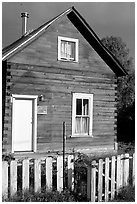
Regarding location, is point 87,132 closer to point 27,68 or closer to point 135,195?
point 27,68

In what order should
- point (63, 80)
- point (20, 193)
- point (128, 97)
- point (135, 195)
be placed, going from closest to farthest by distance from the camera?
point (20, 193), point (135, 195), point (63, 80), point (128, 97)

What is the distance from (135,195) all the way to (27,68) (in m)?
7.68

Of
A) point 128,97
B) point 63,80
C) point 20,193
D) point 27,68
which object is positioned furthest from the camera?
point 128,97

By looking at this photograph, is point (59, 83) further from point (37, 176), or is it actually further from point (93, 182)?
point (37, 176)

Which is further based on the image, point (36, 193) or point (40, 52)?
point (40, 52)

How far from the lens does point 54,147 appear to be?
44.3 ft

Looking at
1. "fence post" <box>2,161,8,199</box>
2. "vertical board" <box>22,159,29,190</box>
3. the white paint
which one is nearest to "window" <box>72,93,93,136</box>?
the white paint

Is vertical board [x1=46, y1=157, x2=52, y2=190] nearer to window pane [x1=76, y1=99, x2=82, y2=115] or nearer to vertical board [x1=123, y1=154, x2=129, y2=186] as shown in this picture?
vertical board [x1=123, y1=154, x2=129, y2=186]

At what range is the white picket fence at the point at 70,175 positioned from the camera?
20.0ft

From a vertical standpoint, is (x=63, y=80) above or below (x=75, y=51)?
below

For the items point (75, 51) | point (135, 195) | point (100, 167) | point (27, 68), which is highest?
point (75, 51)

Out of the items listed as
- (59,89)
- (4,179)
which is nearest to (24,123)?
(59,89)

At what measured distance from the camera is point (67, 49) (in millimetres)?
14094

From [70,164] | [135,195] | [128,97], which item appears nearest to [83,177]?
[70,164]
